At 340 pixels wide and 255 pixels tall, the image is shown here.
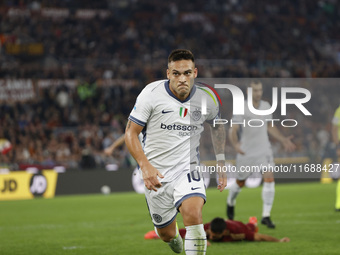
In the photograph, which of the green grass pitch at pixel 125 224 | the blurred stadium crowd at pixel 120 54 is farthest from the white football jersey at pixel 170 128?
the blurred stadium crowd at pixel 120 54

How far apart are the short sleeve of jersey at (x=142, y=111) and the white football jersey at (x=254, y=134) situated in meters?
5.23

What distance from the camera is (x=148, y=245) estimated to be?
9.41 metres

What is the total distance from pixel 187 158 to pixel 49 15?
2623cm

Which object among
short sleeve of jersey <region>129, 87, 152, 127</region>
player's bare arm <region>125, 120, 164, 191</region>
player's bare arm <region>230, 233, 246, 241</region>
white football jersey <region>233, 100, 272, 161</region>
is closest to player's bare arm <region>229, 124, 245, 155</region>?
white football jersey <region>233, 100, 272, 161</region>

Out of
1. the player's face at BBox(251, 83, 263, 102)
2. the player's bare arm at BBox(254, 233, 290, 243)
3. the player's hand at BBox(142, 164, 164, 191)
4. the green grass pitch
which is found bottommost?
the green grass pitch

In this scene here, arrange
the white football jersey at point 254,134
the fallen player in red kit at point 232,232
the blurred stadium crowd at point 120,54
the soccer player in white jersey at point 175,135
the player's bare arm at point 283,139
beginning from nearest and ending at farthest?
the soccer player in white jersey at point 175,135, the fallen player in red kit at point 232,232, the player's bare arm at point 283,139, the white football jersey at point 254,134, the blurred stadium crowd at point 120,54

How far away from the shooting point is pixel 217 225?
29.0 ft

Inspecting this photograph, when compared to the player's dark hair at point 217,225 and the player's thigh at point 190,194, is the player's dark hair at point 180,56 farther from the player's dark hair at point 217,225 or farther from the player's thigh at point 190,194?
the player's dark hair at point 217,225

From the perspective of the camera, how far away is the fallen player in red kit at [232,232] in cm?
889

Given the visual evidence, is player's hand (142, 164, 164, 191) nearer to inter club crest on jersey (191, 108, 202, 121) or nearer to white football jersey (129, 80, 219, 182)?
white football jersey (129, 80, 219, 182)

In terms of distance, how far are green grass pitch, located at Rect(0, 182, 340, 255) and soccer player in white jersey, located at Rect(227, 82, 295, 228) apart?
23.0 inches

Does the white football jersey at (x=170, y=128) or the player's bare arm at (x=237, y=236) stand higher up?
the white football jersey at (x=170, y=128)

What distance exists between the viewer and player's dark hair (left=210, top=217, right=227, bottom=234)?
28.8 feet

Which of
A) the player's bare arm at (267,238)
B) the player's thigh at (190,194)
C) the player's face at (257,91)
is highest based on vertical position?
the player's face at (257,91)
